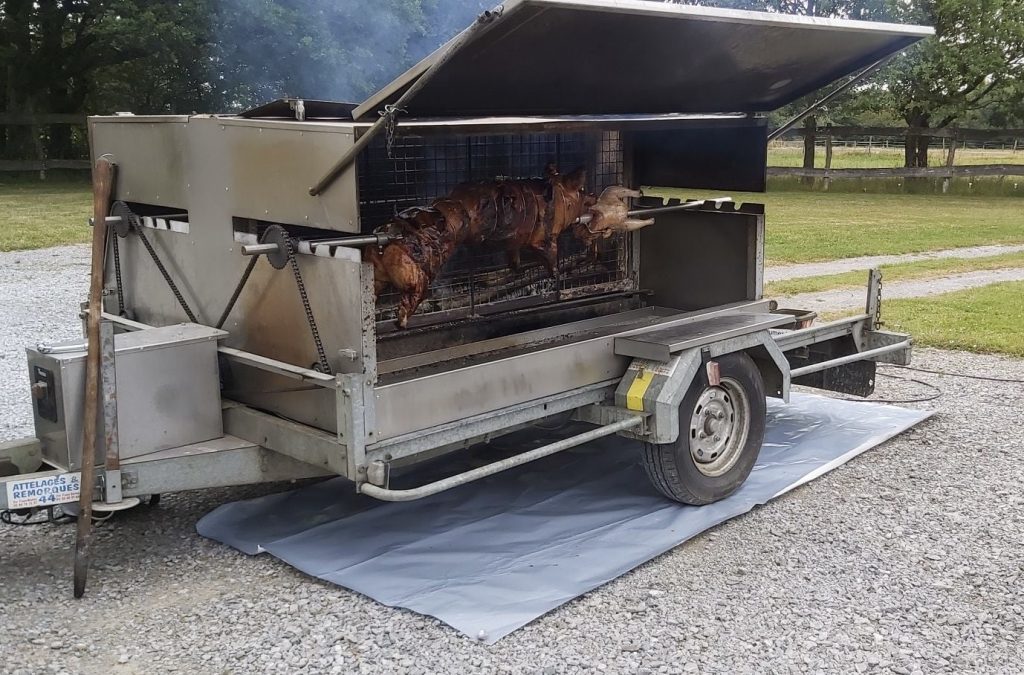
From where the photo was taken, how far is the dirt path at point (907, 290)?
1058cm

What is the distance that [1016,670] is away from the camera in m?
3.70

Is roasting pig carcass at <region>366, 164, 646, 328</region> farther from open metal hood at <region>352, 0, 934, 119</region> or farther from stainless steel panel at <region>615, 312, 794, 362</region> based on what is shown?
stainless steel panel at <region>615, 312, 794, 362</region>

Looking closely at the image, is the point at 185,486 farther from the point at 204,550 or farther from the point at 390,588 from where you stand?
the point at 390,588

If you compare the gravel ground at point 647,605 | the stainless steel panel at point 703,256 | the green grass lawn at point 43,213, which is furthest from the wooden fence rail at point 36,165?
the gravel ground at point 647,605

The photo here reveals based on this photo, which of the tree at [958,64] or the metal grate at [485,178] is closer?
the metal grate at [485,178]

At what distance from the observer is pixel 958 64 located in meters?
25.6

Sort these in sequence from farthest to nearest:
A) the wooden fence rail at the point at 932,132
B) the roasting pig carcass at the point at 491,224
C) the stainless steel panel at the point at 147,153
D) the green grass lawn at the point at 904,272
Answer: the wooden fence rail at the point at 932,132 < the green grass lawn at the point at 904,272 < the roasting pig carcass at the point at 491,224 < the stainless steel panel at the point at 147,153

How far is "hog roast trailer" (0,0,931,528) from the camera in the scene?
4012 millimetres

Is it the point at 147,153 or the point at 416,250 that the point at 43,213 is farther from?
the point at 416,250

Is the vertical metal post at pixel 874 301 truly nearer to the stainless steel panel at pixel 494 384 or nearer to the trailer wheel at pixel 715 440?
the trailer wheel at pixel 715 440

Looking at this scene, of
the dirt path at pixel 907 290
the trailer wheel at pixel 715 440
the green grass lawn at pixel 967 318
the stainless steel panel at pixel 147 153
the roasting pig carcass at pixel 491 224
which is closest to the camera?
the stainless steel panel at pixel 147 153

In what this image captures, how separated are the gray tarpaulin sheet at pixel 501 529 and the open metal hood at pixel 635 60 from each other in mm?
1811

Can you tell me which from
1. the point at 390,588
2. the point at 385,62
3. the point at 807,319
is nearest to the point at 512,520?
the point at 390,588

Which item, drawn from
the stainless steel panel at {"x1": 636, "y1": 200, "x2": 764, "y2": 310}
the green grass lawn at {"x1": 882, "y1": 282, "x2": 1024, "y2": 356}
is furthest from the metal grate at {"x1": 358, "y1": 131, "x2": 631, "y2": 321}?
the green grass lawn at {"x1": 882, "y1": 282, "x2": 1024, "y2": 356}
